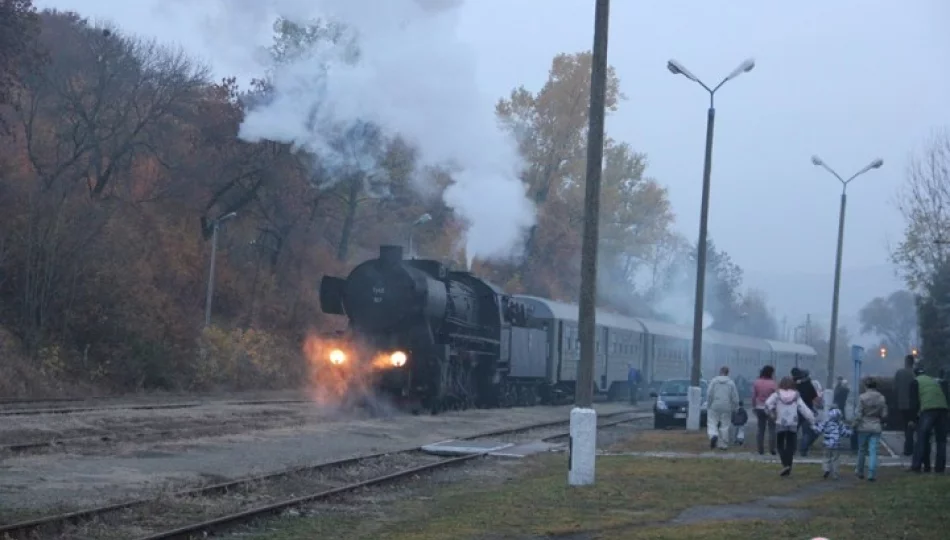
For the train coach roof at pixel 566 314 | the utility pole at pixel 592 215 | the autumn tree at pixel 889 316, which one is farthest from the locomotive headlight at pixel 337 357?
the autumn tree at pixel 889 316

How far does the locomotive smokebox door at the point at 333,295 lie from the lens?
31812 mm

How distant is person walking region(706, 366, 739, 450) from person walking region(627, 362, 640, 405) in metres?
24.7

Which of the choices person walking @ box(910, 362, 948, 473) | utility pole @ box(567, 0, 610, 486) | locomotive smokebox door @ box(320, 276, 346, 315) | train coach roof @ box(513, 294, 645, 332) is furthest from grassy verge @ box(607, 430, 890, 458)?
train coach roof @ box(513, 294, 645, 332)

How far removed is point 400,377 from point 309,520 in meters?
17.6

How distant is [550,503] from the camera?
50.0 feet

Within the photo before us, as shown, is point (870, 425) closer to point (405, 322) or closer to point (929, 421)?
point (929, 421)

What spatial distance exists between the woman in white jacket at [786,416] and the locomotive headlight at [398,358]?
12308 mm

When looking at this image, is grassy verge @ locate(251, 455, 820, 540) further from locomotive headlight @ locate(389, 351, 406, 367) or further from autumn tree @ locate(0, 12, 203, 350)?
autumn tree @ locate(0, 12, 203, 350)

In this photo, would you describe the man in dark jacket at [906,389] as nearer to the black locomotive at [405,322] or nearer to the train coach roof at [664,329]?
the black locomotive at [405,322]

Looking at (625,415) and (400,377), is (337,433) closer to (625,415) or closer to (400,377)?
(400,377)

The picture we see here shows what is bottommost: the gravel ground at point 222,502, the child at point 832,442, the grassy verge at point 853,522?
the gravel ground at point 222,502

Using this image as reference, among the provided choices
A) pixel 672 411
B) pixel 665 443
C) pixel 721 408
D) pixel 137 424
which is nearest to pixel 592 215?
pixel 721 408

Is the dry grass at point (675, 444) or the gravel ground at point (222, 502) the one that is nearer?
the gravel ground at point (222, 502)

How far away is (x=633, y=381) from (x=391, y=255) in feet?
69.7
